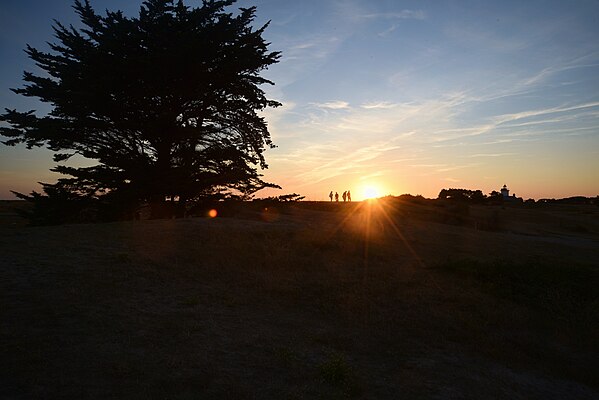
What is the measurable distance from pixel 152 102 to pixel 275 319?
1314 cm

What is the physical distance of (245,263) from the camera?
1067 cm

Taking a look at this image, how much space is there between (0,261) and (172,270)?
11.1ft

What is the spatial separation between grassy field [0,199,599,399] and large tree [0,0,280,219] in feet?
15.0

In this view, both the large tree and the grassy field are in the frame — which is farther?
the large tree

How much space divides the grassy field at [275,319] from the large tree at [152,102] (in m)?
4.56

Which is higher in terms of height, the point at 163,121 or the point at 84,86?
the point at 84,86

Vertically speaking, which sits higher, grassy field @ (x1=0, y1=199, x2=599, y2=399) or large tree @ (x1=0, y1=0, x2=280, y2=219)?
large tree @ (x1=0, y1=0, x2=280, y2=219)

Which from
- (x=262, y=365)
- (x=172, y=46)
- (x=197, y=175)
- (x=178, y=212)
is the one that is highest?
(x=172, y=46)

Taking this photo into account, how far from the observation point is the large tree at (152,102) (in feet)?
53.5

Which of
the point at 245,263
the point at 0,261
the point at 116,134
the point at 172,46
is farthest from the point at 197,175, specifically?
the point at 0,261

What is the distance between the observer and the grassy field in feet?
15.8

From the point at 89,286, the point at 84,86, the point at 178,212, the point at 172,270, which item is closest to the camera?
the point at 89,286

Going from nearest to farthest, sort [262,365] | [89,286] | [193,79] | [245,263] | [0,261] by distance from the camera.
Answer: [262,365] → [89,286] → [0,261] → [245,263] → [193,79]

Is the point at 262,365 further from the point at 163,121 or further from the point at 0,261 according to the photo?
the point at 163,121
